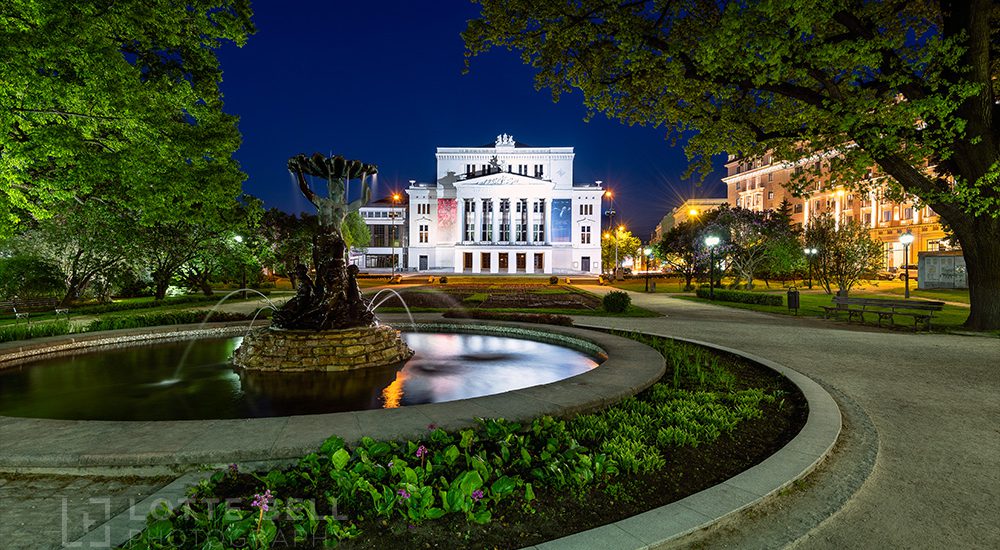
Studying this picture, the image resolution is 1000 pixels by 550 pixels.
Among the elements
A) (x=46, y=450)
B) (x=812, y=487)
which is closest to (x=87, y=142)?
(x=46, y=450)

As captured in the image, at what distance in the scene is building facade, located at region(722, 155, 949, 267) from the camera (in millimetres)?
69938

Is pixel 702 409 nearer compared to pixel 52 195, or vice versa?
pixel 702 409

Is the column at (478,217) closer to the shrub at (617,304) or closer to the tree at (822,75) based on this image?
the shrub at (617,304)

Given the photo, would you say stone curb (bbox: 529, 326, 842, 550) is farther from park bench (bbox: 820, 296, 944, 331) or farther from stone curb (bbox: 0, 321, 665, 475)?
park bench (bbox: 820, 296, 944, 331)

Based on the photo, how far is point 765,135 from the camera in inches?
680

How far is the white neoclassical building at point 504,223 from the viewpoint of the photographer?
82312mm

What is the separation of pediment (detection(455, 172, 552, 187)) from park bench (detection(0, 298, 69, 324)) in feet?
211

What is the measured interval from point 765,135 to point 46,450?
20761 mm

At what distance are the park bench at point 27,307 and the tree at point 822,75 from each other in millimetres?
20943

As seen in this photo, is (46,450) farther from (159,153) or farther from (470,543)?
(159,153)

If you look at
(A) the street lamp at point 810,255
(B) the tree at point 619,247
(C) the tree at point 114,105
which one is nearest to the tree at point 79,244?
(C) the tree at point 114,105

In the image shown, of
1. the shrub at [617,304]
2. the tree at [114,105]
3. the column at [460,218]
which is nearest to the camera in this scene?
the tree at [114,105]

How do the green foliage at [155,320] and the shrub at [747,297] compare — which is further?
the shrub at [747,297]

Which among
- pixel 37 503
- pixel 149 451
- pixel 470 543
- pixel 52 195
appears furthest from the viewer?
pixel 52 195
